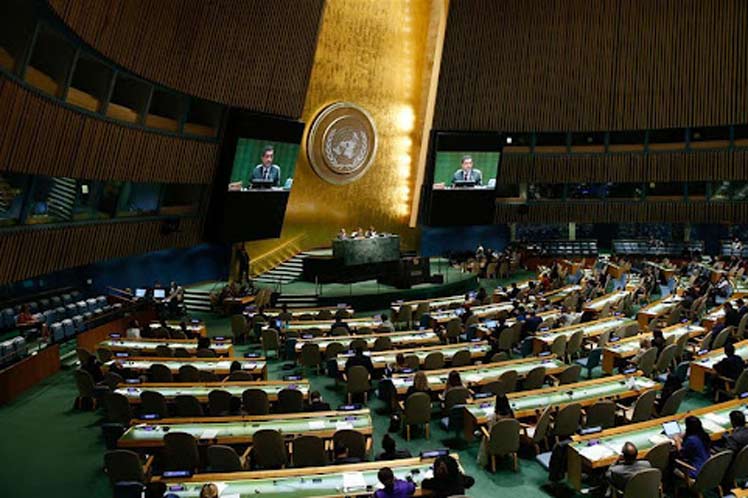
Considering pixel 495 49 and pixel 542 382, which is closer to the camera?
pixel 542 382

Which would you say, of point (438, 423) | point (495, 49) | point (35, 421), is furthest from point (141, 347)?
point (495, 49)

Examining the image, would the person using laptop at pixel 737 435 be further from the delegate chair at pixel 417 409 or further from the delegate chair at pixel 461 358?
the delegate chair at pixel 461 358

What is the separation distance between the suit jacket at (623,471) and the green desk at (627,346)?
5385 millimetres

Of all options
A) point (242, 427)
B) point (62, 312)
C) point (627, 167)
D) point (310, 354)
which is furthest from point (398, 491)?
point (627, 167)

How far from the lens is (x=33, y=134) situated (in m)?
11.2

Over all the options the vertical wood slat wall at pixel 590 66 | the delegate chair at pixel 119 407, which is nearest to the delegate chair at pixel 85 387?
the delegate chair at pixel 119 407

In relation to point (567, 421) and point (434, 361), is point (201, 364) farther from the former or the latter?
point (567, 421)

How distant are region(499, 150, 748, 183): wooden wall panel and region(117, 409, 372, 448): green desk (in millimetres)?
21524

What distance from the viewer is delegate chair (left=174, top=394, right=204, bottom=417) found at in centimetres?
852

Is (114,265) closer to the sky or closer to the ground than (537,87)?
closer to the ground

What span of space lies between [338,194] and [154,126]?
8.74 m

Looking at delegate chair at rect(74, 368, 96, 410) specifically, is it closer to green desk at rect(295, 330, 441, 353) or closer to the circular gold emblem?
green desk at rect(295, 330, 441, 353)

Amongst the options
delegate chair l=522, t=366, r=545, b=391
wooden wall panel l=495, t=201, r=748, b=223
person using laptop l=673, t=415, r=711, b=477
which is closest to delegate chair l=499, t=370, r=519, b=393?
delegate chair l=522, t=366, r=545, b=391

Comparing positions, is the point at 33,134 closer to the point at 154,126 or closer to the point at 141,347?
the point at 141,347
